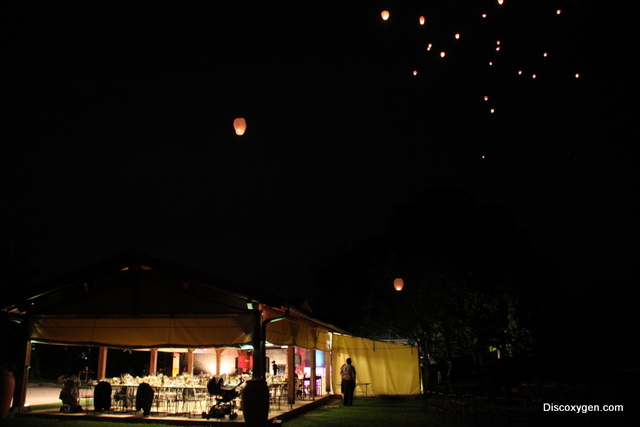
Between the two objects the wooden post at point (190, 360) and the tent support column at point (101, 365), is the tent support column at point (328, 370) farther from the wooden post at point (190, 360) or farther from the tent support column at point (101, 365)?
the tent support column at point (101, 365)

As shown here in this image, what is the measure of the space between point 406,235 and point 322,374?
32.3 ft

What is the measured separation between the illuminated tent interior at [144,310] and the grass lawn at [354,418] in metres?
1.69

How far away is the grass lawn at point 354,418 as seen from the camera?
39.2 ft

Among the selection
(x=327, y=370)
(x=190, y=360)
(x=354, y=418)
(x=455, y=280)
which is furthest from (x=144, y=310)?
(x=455, y=280)

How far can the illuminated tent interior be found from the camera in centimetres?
1241

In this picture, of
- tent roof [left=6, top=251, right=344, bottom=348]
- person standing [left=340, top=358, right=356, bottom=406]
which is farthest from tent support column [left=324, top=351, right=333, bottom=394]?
tent roof [left=6, top=251, right=344, bottom=348]

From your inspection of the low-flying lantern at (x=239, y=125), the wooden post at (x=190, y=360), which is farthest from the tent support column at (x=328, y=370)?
the low-flying lantern at (x=239, y=125)

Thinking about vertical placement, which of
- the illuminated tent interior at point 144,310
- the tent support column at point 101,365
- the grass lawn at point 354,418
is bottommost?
the grass lawn at point 354,418

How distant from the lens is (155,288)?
12.9 m

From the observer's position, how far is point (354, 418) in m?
13.9

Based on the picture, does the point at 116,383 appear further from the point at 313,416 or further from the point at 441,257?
the point at 441,257

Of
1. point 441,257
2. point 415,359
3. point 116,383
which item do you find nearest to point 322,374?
point 415,359

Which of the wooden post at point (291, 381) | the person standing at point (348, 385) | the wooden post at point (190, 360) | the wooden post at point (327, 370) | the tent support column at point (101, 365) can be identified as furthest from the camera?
the wooden post at point (327, 370)

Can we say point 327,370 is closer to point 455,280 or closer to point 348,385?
point 348,385
